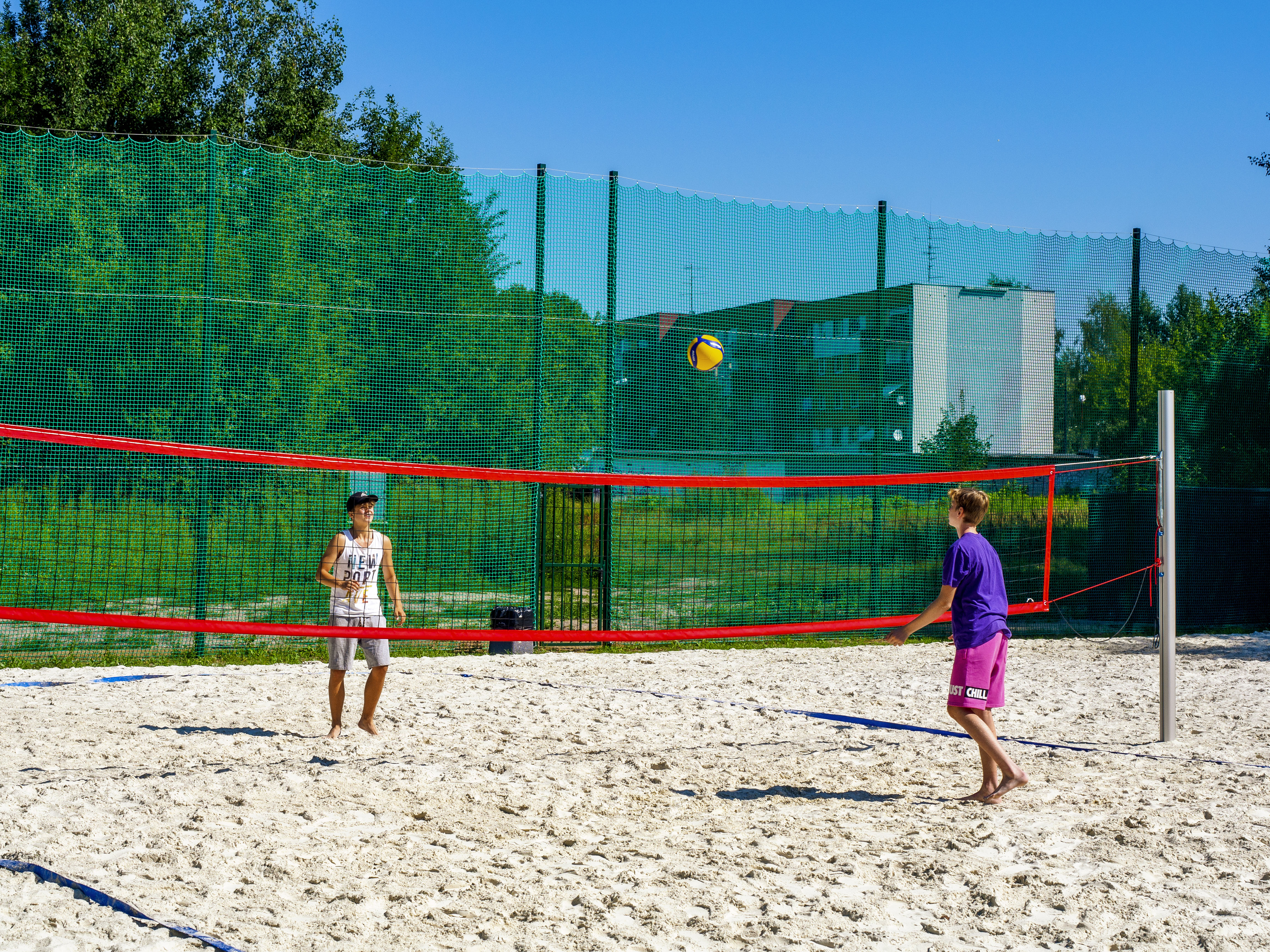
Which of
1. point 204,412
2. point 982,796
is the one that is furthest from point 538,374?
point 982,796

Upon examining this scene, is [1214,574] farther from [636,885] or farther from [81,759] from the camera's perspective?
[81,759]

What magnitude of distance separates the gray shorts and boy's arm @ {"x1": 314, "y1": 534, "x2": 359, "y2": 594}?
165mm

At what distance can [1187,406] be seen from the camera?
38.1 ft

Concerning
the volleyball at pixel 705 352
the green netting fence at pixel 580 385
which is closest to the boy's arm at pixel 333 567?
the green netting fence at pixel 580 385

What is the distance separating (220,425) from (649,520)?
3612 millimetres

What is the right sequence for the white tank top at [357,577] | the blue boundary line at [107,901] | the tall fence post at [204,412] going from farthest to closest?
Answer: the tall fence post at [204,412], the white tank top at [357,577], the blue boundary line at [107,901]

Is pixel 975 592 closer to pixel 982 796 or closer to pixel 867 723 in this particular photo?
pixel 982 796

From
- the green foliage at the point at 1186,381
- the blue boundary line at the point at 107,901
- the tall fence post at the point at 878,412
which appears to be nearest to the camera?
the blue boundary line at the point at 107,901

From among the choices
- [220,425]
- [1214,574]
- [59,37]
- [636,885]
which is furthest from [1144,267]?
[59,37]

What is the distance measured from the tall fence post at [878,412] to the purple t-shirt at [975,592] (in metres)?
5.39

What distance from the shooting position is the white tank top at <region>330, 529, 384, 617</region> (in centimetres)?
Answer: 623

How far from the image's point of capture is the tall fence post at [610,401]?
9.83 m

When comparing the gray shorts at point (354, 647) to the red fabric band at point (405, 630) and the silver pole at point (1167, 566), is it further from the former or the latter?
the silver pole at point (1167, 566)

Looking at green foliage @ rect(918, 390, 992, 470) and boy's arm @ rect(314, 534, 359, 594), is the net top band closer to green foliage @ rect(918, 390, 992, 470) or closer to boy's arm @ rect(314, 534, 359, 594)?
boy's arm @ rect(314, 534, 359, 594)
